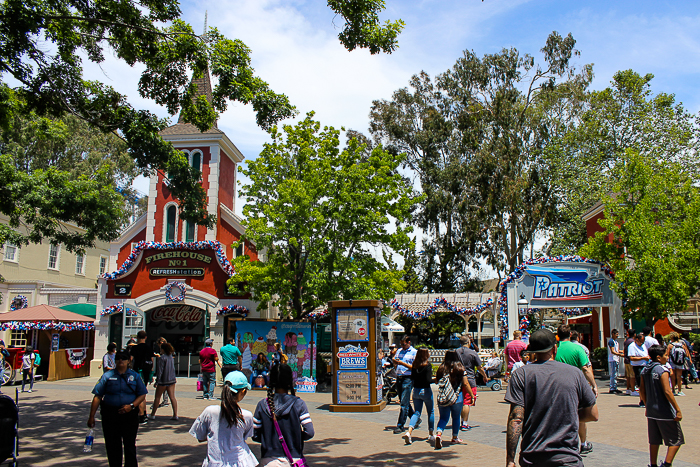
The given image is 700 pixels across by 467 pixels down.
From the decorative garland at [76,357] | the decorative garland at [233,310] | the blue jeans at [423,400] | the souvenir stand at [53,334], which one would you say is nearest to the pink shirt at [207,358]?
the blue jeans at [423,400]

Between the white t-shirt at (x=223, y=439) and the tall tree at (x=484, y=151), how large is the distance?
2843 cm

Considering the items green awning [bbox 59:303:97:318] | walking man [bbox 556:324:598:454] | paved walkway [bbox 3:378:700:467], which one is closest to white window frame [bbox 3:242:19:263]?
green awning [bbox 59:303:97:318]

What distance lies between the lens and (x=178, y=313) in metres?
23.3

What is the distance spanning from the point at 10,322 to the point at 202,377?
10384 millimetres

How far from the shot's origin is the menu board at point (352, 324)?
1302 centimetres

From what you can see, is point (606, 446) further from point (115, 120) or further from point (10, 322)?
point (10, 322)

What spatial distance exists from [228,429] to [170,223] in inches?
803

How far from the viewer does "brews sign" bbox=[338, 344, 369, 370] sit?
1288cm

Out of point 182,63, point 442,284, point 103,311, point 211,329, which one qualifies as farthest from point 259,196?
point 442,284

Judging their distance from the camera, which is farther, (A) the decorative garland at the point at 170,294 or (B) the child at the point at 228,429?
(A) the decorative garland at the point at 170,294

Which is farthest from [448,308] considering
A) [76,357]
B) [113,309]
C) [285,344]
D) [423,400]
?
[423,400]

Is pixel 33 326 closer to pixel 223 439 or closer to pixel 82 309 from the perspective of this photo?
pixel 82 309

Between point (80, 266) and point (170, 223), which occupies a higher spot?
point (170, 223)

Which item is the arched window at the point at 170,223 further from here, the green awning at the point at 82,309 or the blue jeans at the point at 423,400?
the blue jeans at the point at 423,400
